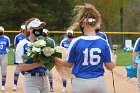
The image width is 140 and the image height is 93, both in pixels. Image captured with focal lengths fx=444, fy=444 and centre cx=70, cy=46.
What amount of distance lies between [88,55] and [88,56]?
0.04ft

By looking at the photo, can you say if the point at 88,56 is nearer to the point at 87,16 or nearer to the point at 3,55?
the point at 87,16

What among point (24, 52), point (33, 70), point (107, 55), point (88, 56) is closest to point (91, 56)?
point (88, 56)

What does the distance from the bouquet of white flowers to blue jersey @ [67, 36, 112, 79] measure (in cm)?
59

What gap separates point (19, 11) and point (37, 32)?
159ft

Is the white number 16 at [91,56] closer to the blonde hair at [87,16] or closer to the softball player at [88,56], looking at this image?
the softball player at [88,56]

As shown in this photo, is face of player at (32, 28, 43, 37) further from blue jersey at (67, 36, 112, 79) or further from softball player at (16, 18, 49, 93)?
blue jersey at (67, 36, 112, 79)

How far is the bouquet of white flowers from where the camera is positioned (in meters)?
6.68

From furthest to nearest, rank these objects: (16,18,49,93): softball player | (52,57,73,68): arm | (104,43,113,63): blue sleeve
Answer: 1. (16,18,49,93): softball player
2. (52,57,73,68): arm
3. (104,43,113,63): blue sleeve

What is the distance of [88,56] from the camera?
6086 mm

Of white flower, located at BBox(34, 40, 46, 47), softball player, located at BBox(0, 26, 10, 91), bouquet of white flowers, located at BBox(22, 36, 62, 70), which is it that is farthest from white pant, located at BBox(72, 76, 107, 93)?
softball player, located at BBox(0, 26, 10, 91)

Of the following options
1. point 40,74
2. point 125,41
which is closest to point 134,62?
point 40,74

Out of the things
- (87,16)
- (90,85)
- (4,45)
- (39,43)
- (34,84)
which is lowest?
(4,45)

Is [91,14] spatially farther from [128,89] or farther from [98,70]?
[128,89]

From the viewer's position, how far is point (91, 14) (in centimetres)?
618
